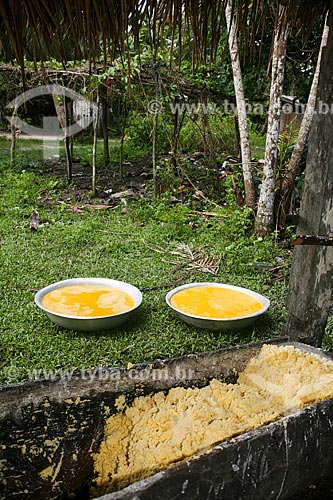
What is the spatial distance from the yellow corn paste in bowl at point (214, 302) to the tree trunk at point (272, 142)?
5.63 ft

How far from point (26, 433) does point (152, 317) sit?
5.47ft

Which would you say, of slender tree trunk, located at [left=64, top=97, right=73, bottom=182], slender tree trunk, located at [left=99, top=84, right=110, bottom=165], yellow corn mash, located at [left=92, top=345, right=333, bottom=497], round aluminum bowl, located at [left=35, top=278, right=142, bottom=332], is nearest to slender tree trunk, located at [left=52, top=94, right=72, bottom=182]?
slender tree trunk, located at [left=64, top=97, right=73, bottom=182]

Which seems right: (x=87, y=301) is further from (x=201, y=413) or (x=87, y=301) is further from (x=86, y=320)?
(x=201, y=413)

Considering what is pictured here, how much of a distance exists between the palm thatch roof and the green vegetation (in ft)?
5.64

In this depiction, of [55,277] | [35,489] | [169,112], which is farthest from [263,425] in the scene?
[169,112]

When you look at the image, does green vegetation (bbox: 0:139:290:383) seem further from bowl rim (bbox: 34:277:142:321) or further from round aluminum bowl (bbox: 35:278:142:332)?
bowl rim (bbox: 34:277:142:321)

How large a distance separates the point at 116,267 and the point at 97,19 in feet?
8.53

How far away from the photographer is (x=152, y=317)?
3381 mm

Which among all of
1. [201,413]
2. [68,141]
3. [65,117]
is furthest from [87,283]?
[65,117]

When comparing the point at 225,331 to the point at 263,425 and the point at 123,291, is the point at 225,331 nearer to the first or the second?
the point at 123,291

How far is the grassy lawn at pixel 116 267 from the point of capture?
290 centimetres

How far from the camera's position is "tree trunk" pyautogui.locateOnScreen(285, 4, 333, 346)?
2.07 m

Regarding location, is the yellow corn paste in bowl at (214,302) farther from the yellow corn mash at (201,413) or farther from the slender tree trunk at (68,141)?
the slender tree trunk at (68,141)

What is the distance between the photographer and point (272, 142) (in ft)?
15.4
